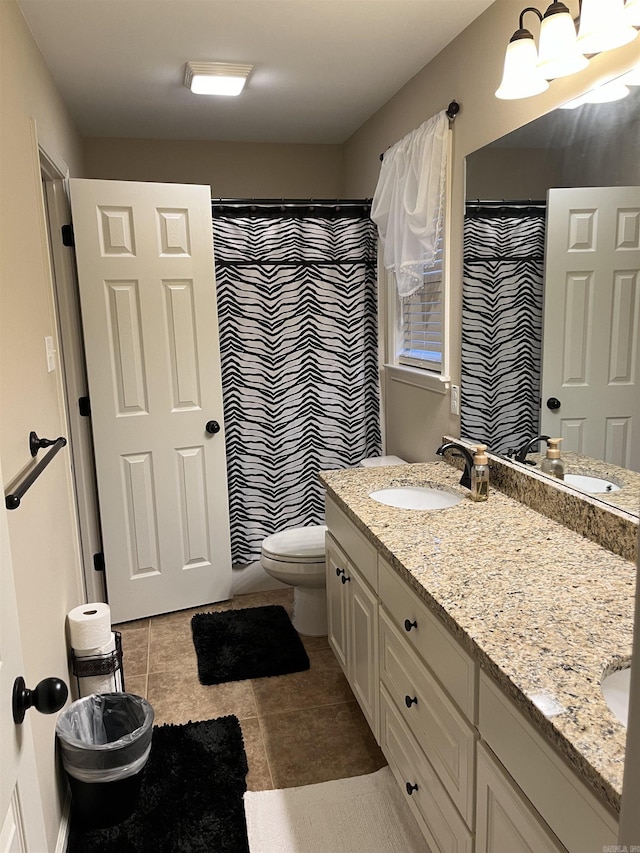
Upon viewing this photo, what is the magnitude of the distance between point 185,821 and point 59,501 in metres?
1.10

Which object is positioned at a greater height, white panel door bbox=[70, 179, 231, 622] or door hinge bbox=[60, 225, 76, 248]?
door hinge bbox=[60, 225, 76, 248]

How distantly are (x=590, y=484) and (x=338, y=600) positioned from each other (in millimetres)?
1028

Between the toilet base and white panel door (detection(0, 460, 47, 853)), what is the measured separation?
6.45 ft

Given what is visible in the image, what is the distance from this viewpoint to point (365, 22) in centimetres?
222

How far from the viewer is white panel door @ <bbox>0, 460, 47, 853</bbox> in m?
0.85

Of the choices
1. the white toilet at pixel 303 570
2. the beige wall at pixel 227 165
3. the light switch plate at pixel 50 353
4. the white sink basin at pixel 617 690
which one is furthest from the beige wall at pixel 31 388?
the white sink basin at pixel 617 690

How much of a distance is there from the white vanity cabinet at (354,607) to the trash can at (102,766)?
2.27 feet

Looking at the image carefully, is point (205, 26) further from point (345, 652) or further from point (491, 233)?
point (345, 652)

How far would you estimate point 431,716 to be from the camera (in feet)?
4.92

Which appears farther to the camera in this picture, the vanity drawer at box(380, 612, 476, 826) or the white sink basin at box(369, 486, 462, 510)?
the white sink basin at box(369, 486, 462, 510)

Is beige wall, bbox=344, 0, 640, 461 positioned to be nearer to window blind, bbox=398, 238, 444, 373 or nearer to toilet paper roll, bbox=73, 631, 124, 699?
window blind, bbox=398, 238, 444, 373

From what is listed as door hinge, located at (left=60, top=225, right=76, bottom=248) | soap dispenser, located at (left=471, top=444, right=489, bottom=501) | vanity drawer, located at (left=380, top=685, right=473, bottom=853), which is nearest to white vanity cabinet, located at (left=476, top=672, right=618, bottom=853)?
vanity drawer, located at (left=380, top=685, right=473, bottom=853)

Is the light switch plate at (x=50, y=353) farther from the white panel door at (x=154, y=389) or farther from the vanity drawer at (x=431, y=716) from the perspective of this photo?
the vanity drawer at (x=431, y=716)

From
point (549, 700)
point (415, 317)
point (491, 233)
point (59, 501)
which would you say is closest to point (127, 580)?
point (59, 501)
